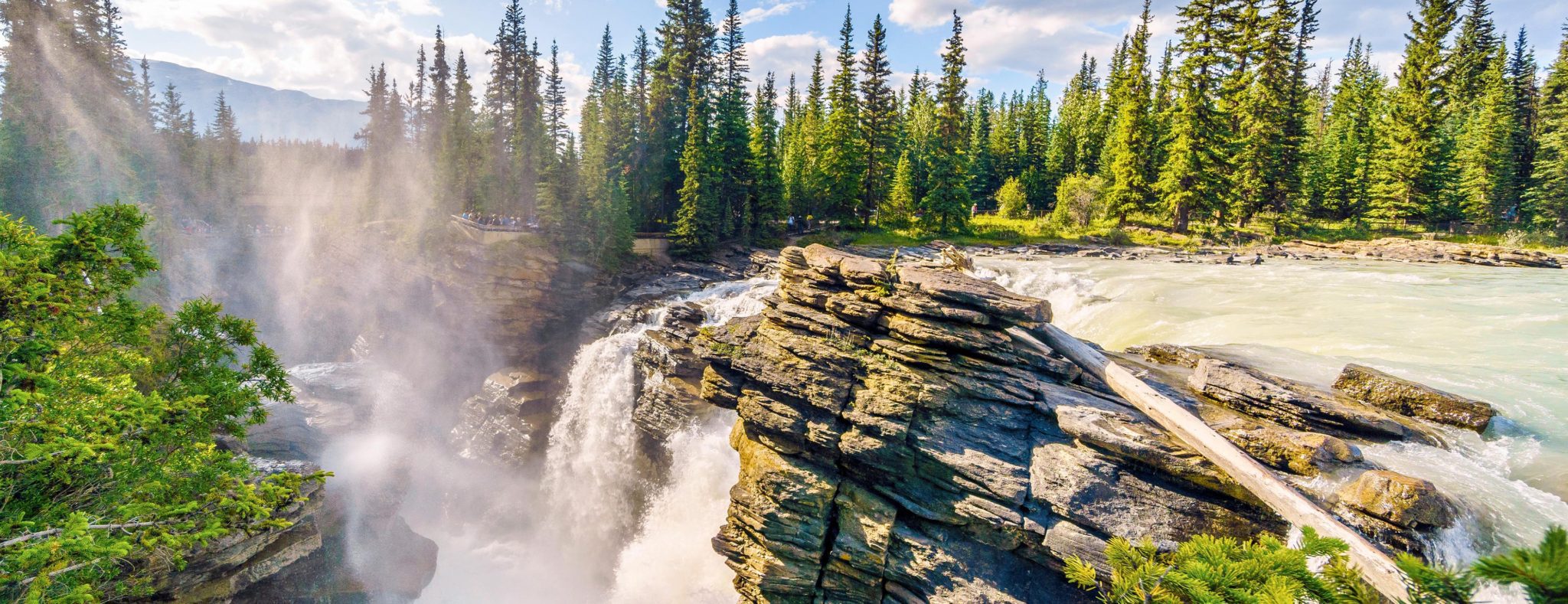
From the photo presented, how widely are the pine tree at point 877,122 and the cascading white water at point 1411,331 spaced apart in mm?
21415

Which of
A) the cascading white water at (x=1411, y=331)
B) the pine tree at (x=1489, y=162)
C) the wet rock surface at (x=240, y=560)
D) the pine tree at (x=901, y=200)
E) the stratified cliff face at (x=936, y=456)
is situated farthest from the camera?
the pine tree at (x=901, y=200)

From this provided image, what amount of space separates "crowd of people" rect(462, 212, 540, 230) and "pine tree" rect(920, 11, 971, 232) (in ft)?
95.9

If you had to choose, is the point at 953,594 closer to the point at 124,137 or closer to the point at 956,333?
the point at 956,333

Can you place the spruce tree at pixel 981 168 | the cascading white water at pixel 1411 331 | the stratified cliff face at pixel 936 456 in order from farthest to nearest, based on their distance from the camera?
1. the spruce tree at pixel 981 168
2. the stratified cliff face at pixel 936 456
3. the cascading white water at pixel 1411 331

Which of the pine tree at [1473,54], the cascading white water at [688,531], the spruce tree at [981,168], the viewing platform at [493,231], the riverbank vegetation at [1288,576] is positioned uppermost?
the pine tree at [1473,54]

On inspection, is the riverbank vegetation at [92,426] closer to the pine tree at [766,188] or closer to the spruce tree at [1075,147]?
the pine tree at [766,188]

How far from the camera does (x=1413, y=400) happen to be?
10586mm

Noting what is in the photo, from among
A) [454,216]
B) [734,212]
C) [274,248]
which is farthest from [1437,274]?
[274,248]

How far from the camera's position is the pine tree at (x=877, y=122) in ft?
159

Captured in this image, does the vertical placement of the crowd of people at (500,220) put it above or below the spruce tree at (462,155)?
below

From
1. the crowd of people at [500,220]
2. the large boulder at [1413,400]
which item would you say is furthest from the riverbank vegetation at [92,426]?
the crowd of people at [500,220]

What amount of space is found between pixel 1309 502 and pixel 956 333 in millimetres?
6401

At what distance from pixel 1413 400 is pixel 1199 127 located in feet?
127

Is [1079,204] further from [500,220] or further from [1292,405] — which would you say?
[500,220]
